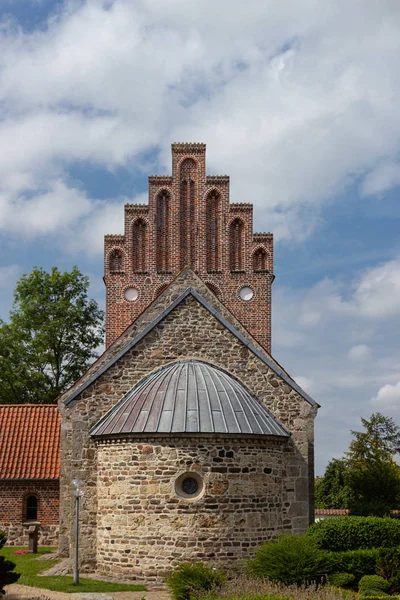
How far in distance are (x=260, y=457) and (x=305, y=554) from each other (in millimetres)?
2996

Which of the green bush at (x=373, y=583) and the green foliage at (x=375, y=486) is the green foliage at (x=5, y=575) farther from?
the green foliage at (x=375, y=486)

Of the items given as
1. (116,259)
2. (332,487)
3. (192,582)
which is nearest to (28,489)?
(116,259)

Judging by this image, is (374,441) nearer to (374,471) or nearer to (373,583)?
(374,471)

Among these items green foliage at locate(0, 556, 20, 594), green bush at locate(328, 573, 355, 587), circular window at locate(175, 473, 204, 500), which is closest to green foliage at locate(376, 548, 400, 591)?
green bush at locate(328, 573, 355, 587)

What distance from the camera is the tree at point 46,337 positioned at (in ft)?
108

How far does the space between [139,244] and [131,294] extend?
6.37 feet

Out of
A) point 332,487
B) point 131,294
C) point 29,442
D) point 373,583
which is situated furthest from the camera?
point 332,487

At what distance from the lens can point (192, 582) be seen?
12898mm

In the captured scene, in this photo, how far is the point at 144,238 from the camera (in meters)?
25.9

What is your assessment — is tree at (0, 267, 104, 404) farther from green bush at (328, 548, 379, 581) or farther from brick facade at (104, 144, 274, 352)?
green bush at (328, 548, 379, 581)

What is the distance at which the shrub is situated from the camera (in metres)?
13.6

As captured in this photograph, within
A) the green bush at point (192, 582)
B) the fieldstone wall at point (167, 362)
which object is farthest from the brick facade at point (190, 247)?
the green bush at point (192, 582)

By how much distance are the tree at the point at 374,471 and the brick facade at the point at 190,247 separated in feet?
26.6

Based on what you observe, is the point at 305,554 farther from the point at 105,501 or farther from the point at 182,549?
the point at 105,501
